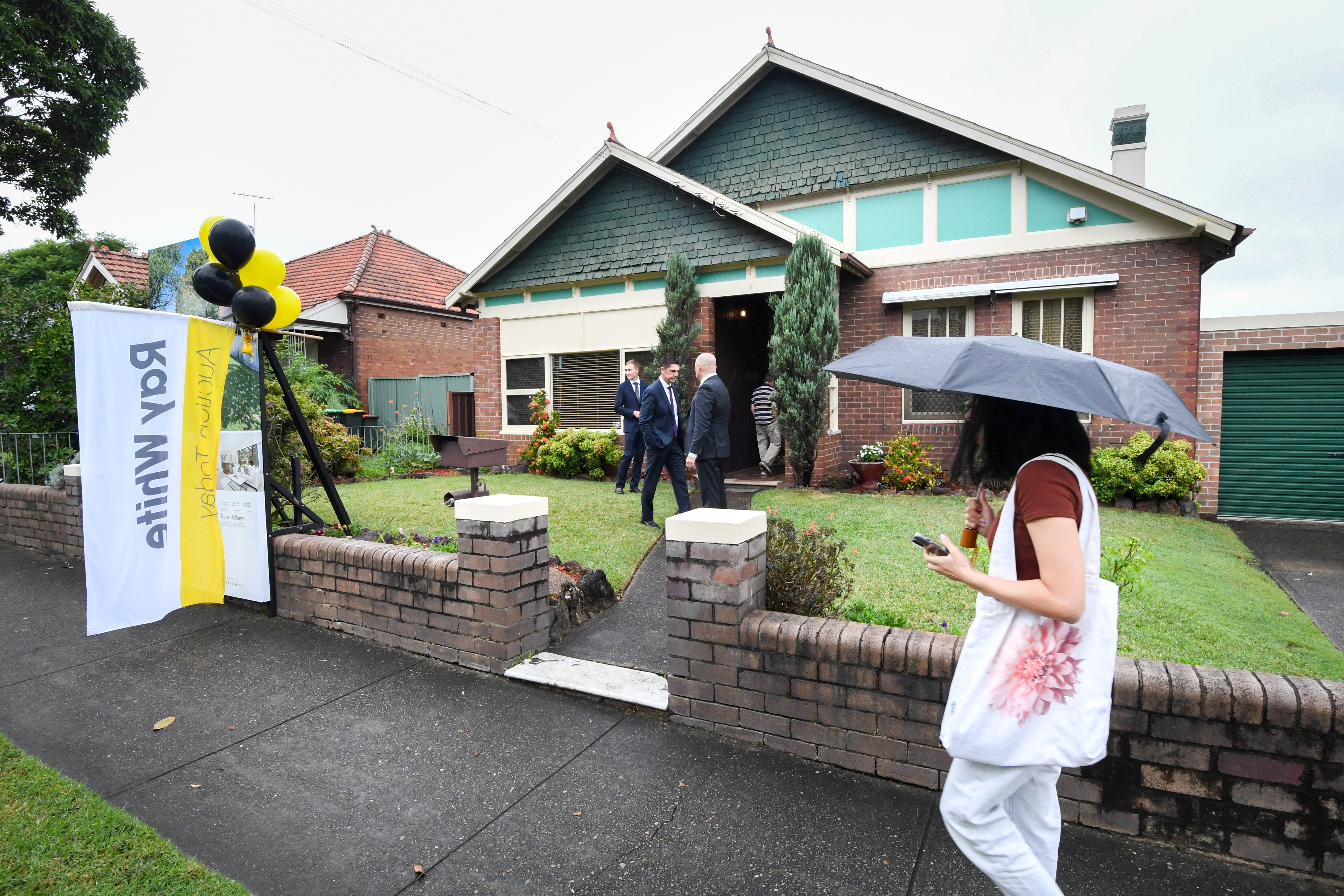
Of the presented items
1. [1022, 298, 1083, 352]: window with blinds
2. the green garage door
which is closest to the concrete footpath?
[1022, 298, 1083, 352]: window with blinds

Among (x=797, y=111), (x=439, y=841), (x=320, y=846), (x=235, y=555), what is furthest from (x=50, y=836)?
(x=797, y=111)

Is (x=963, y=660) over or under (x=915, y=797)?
over

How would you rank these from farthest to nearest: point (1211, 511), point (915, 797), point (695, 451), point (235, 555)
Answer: point (1211, 511), point (695, 451), point (235, 555), point (915, 797)

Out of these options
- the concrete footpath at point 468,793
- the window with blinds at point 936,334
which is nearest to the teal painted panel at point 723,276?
the window with blinds at point 936,334

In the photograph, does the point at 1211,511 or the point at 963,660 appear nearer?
the point at 963,660

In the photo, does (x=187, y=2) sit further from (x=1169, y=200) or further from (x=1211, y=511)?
(x=1211, y=511)

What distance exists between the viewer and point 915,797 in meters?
2.75

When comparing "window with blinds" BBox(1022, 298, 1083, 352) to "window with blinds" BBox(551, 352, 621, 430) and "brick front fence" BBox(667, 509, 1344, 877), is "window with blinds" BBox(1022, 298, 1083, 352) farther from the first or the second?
"brick front fence" BBox(667, 509, 1344, 877)

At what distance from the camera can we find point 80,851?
97.9 inches

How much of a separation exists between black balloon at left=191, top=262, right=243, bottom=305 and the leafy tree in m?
11.2

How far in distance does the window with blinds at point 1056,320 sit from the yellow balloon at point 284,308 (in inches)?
388

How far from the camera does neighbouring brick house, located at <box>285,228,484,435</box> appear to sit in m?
17.3

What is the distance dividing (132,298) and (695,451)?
7.57 metres

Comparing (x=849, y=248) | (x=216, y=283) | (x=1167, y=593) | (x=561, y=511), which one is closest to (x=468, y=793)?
(x=216, y=283)
